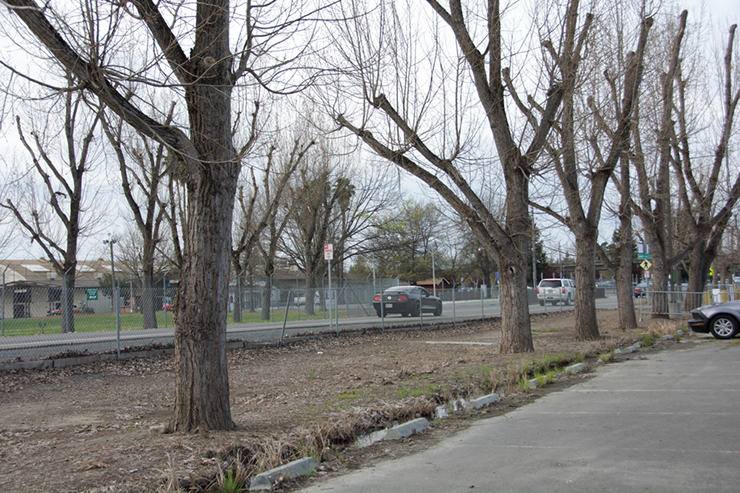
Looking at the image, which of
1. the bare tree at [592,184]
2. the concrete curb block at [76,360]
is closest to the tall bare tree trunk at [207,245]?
the concrete curb block at [76,360]

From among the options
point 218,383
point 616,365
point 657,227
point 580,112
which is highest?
point 580,112

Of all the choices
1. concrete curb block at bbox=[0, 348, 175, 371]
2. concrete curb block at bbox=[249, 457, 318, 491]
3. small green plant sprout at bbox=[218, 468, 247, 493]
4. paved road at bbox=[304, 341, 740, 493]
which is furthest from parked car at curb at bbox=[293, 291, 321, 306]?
small green plant sprout at bbox=[218, 468, 247, 493]

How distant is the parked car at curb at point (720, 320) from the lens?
1572 cm

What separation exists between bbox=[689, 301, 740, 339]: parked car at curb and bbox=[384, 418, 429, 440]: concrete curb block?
1289cm

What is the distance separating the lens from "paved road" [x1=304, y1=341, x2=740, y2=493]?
4.25 metres

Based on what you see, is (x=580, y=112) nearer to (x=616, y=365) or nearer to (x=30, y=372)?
(x=616, y=365)

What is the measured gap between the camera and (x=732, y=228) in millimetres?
38656

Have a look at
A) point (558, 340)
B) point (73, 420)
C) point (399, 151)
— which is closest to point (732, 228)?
point (558, 340)

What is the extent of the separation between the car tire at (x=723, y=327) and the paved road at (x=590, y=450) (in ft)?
28.9

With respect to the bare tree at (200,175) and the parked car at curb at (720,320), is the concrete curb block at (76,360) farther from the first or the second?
the parked car at curb at (720,320)

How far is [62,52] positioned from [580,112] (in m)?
12.3

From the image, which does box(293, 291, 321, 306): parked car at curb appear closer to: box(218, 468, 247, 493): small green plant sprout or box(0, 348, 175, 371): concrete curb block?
box(0, 348, 175, 371): concrete curb block

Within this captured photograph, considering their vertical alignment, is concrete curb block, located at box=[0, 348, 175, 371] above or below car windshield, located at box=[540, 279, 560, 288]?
below

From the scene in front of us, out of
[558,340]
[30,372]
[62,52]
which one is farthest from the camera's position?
[558,340]
